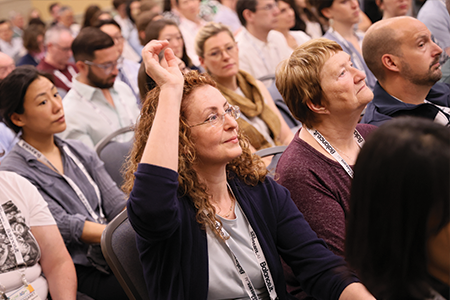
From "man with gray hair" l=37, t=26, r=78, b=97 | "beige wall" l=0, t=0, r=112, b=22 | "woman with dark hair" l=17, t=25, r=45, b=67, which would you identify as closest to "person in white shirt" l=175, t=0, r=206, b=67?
"man with gray hair" l=37, t=26, r=78, b=97

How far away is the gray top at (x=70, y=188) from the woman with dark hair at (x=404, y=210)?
1.55m

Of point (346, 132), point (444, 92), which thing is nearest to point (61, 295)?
point (346, 132)

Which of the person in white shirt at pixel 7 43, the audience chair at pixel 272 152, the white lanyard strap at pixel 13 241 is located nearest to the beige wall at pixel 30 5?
the person in white shirt at pixel 7 43

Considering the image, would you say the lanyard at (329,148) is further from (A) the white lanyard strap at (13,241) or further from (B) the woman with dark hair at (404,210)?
(A) the white lanyard strap at (13,241)

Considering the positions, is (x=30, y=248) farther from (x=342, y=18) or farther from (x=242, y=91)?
(x=342, y=18)

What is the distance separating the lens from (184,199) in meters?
1.37

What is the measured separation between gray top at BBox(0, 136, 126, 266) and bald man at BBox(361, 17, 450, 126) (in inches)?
56.7

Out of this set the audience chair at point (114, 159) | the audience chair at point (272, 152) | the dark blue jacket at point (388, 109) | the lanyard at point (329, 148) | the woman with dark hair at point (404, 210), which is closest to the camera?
the woman with dark hair at point (404, 210)

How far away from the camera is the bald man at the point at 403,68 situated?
85.5 inches

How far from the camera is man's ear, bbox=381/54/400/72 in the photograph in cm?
223

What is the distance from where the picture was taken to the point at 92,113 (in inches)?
129

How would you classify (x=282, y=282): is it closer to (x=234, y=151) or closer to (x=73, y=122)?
(x=234, y=151)

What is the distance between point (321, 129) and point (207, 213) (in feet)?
2.29

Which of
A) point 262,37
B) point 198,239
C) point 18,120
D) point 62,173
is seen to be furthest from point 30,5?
point 198,239
